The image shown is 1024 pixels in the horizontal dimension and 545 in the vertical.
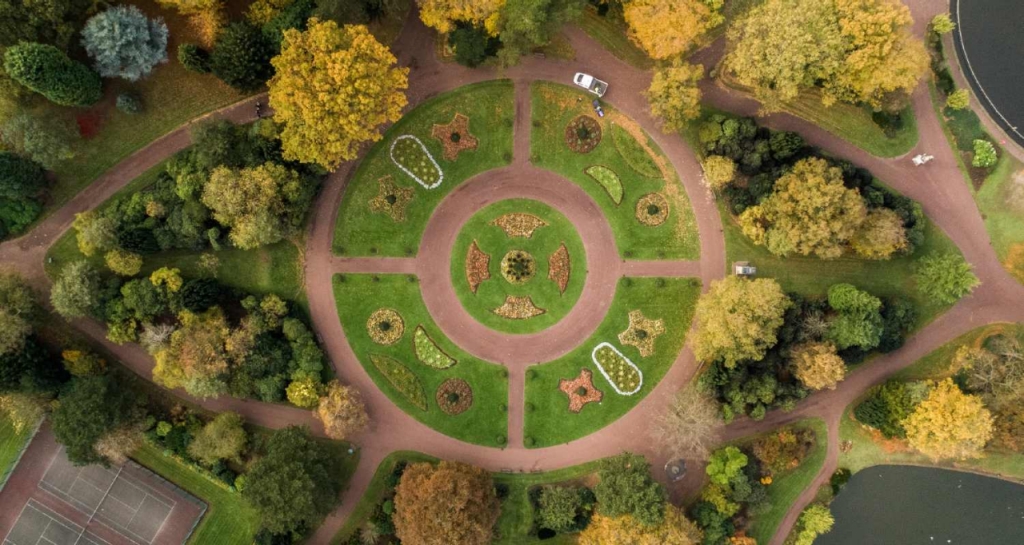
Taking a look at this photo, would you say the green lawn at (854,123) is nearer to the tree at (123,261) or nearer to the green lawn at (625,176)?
the green lawn at (625,176)

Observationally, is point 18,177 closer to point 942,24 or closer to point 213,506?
point 213,506

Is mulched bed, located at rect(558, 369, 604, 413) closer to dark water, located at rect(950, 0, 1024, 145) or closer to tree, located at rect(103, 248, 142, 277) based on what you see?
tree, located at rect(103, 248, 142, 277)

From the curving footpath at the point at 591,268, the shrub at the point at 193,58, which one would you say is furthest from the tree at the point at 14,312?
the shrub at the point at 193,58

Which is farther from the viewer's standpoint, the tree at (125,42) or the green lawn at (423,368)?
the green lawn at (423,368)

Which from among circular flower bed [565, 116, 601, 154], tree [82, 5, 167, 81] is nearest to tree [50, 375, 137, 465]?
tree [82, 5, 167, 81]

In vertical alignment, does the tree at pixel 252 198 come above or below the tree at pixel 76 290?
above

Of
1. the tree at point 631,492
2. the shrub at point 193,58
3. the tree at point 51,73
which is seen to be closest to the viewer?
the tree at point 51,73

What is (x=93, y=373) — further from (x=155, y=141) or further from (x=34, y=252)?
(x=155, y=141)
